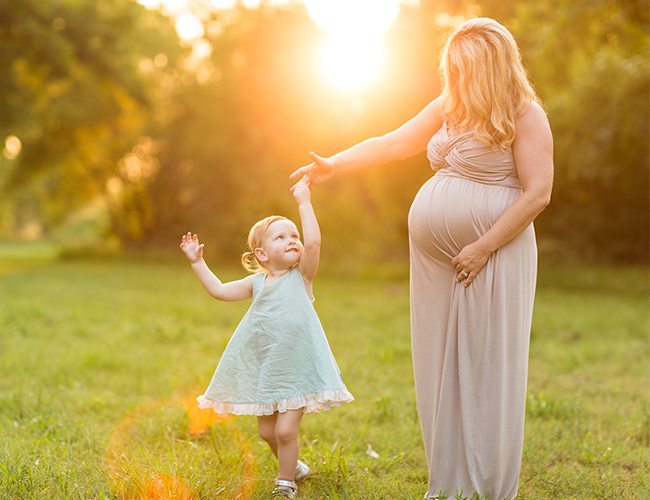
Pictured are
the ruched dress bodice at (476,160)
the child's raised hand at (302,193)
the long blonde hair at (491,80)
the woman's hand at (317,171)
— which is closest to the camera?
the long blonde hair at (491,80)

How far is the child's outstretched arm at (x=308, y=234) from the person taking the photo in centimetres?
270

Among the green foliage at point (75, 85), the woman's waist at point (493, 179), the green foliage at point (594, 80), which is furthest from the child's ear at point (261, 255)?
the green foliage at point (75, 85)

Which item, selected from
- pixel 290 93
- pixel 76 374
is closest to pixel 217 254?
pixel 290 93

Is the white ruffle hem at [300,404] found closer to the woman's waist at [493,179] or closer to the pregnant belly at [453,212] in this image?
the pregnant belly at [453,212]

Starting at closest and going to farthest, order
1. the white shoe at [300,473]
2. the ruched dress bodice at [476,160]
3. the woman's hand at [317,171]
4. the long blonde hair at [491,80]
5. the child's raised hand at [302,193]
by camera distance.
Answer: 1. the long blonde hair at [491,80]
2. the ruched dress bodice at [476,160]
3. the child's raised hand at [302,193]
4. the woman's hand at [317,171]
5. the white shoe at [300,473]

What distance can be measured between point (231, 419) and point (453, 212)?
2.17m

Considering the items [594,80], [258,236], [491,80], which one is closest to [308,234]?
[258,236]

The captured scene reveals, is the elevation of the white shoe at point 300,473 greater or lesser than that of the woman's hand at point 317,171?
lesser

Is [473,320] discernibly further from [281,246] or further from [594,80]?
[594,80]

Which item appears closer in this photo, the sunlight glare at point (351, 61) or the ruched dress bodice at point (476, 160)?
Answer: the ruched dress bodice at point (476, 160)

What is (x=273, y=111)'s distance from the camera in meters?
21.1

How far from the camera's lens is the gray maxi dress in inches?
107

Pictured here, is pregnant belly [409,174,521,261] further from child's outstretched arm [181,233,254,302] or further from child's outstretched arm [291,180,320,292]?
child's outstretched arm [181,233,254,302]

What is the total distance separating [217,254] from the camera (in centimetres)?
2022
